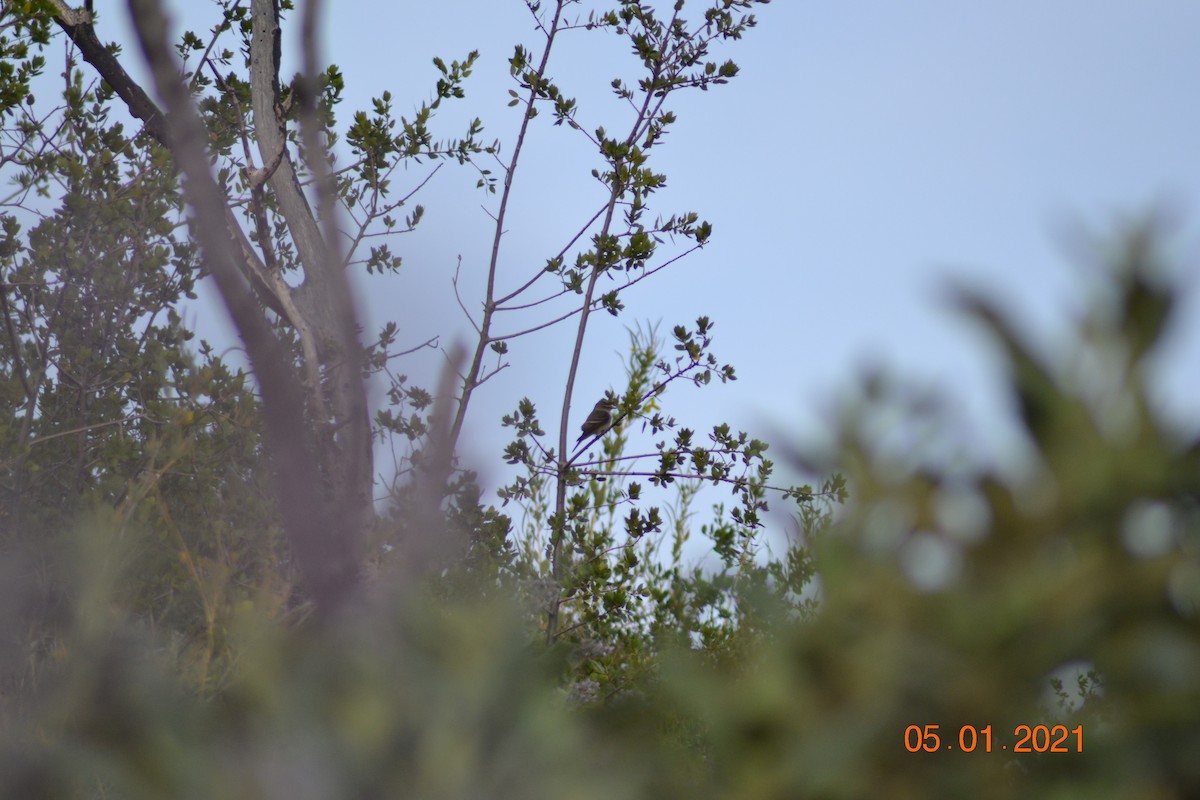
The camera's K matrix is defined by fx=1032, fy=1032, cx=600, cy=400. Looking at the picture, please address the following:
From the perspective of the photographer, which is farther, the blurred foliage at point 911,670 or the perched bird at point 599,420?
the perched bird at point 599,420

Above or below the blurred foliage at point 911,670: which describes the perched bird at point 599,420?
above

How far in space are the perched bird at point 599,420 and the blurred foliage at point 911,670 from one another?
3.43 metres

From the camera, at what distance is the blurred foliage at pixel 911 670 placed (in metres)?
0.46

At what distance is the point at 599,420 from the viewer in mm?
4004

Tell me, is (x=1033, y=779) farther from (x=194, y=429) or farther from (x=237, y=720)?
(x=194, y=429)

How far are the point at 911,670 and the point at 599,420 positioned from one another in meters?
3.55

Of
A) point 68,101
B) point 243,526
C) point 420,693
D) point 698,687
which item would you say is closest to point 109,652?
point 420,693

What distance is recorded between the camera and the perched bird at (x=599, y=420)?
13.0ft

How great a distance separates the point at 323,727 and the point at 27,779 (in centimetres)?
18

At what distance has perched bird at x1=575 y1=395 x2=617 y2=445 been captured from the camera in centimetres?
398
